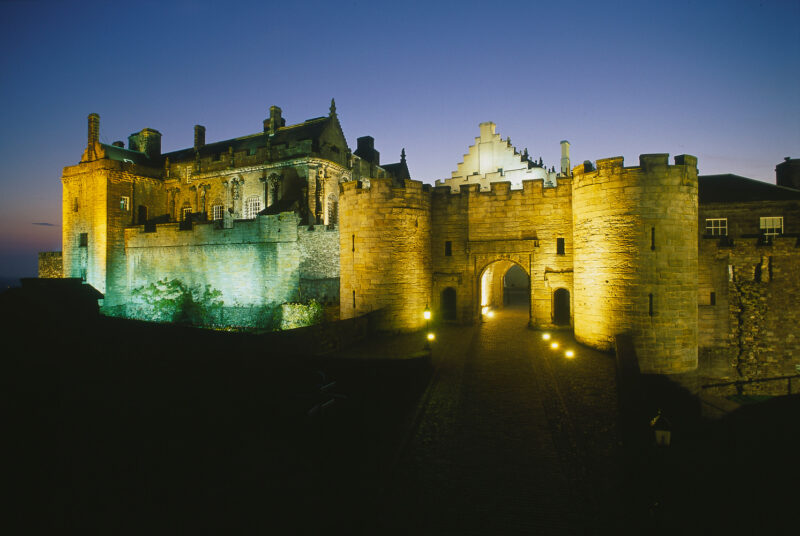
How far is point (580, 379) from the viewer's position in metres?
10.2

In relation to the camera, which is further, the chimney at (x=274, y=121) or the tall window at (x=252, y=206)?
the chimney at (x=274, y=121)

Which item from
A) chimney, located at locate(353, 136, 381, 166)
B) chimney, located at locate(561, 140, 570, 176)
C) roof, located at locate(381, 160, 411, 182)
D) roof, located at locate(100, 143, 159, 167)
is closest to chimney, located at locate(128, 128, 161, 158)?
roof, located at locate(100, 143, 159, 167)

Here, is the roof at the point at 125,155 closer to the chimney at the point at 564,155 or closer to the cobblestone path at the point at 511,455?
the cobblestone path at the point at 511,455

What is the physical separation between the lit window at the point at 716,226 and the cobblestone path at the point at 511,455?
12.4 meters

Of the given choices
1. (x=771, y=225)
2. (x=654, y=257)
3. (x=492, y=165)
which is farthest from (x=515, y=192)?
(x=492, y=165)

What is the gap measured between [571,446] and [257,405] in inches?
209

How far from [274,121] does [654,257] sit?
2844 centimetres

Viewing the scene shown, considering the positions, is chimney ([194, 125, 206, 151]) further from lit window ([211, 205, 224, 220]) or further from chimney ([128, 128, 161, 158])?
lit window ([211, 205, 224, 220])

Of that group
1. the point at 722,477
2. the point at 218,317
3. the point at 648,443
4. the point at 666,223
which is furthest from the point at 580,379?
the point at 218,317

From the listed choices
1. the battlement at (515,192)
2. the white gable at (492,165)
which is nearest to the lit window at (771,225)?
the battlement at (515,192)

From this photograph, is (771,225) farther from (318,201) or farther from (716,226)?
(318,201)

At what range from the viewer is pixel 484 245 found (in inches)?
649

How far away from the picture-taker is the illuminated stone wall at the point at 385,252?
1534 centimetres

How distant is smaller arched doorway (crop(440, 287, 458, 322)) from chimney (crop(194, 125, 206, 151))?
27861 millimetres
